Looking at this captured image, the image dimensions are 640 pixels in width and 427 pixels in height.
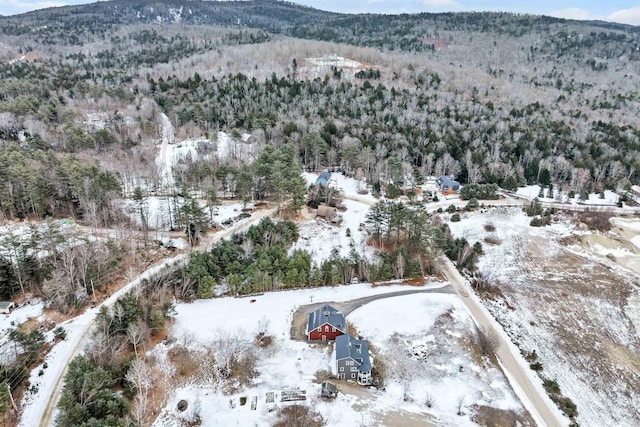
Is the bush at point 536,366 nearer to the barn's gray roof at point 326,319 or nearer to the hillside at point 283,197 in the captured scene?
the hillside at point 283,197

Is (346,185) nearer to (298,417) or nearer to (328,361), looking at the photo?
(328,361)

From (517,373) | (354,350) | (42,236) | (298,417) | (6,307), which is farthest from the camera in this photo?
(42,236)

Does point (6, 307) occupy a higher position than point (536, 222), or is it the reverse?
point (6, 307)

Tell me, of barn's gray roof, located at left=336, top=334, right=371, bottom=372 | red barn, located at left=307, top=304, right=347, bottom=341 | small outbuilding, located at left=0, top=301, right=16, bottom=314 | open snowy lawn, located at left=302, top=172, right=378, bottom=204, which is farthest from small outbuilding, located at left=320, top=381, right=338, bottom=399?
open snowy lawn, located at left=302, top=172, right=378, bottom=204

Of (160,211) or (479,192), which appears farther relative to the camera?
(479,192)

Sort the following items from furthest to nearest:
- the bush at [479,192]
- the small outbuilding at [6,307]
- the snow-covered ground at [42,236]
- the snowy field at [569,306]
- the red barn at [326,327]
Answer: the bush at [479,192] → the snow-covered ground at [42,236] → the small outbuilding at [6,307] → the red barn at [326,327] → the snowy field at [569,306]

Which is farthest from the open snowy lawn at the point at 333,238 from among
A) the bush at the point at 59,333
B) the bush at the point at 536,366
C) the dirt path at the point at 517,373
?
the bush at the point at 59,333

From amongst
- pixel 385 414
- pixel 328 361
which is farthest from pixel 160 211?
pixel 385 414

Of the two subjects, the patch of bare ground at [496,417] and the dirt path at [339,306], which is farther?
the dirt path at [339,306]
